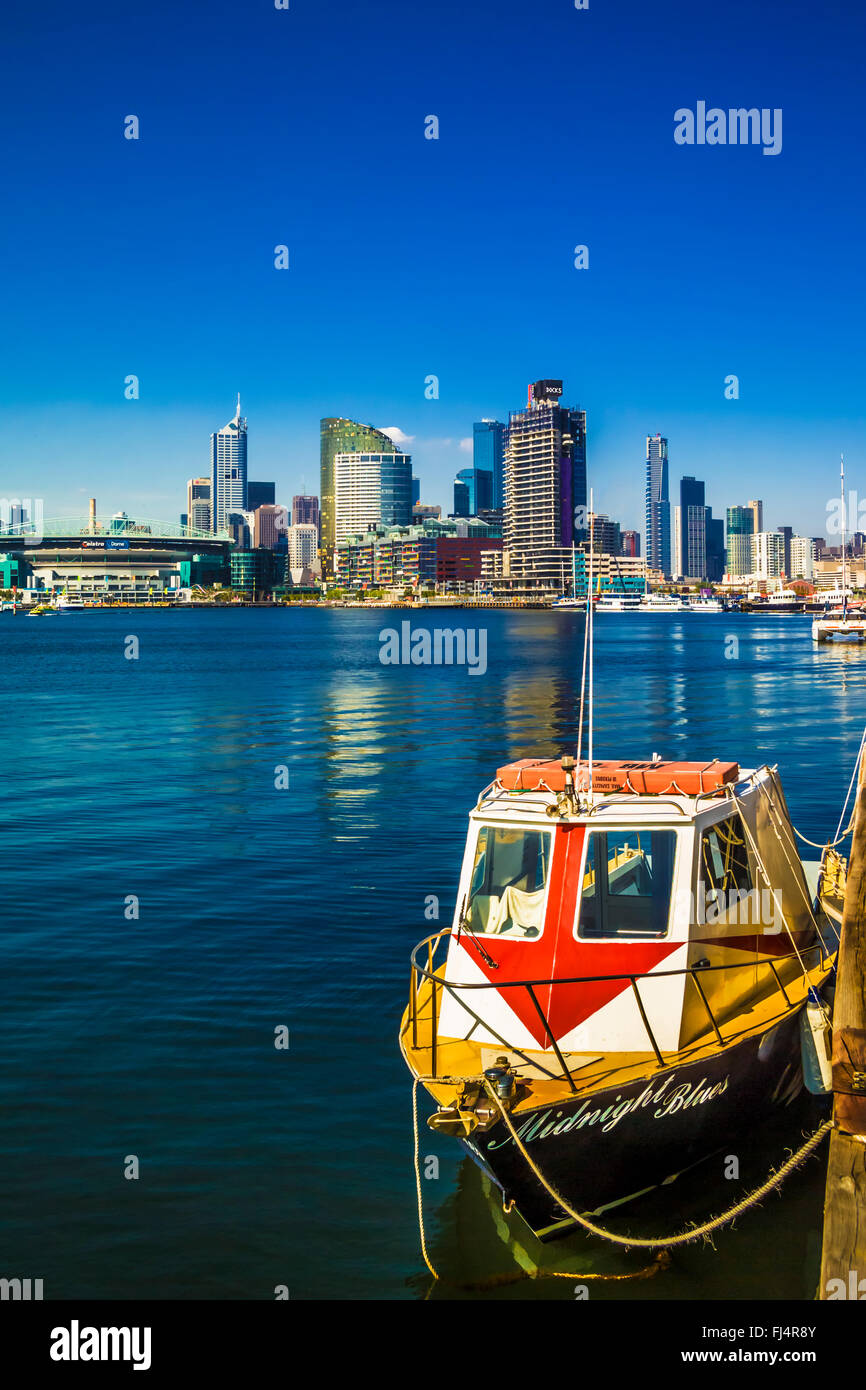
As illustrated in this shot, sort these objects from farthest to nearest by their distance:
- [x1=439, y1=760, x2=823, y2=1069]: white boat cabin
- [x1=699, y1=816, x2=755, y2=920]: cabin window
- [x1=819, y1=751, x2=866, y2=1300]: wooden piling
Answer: [x1=699, y1=816, x2=755, y2=920]: cabin window → [x1=439, y1=760, x2=823, y2=1069]: white boat cabin → [x1=819, y1=751, x2=866, y2=1300]: wooden piling

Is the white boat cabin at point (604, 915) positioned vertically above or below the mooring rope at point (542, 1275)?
above

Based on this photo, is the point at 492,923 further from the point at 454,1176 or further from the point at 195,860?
the point at 195,860

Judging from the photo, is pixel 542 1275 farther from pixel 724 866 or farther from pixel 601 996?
pixel 724 866

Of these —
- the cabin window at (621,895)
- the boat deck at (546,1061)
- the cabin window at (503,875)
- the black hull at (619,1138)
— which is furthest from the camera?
the cabin window at (503,875)

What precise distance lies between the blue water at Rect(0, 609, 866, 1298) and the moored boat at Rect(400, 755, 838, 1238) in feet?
3.84

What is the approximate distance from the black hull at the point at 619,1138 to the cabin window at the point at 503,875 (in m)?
2.25

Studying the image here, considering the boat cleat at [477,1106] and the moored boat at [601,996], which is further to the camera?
the moored boat at [601,996]

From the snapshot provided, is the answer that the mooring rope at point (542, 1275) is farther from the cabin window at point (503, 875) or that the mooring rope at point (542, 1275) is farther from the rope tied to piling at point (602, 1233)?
the cabin window at point (503, 875)

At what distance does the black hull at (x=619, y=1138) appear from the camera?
10.9 metres

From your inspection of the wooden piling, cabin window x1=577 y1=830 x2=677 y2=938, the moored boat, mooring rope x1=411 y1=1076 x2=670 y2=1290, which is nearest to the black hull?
the moored boat

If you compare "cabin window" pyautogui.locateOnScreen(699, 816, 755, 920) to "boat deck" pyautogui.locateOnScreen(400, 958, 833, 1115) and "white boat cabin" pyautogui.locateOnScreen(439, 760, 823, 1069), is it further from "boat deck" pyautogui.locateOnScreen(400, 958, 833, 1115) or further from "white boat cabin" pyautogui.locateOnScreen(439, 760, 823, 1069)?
"boat deck" pyautogui.locateOnScreen(400, 958, 833, 1115)

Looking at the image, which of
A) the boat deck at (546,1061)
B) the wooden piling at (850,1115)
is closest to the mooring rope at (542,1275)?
the boat deck at (546,1061)

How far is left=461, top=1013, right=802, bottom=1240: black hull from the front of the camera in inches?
427

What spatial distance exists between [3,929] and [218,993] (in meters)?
5.61
